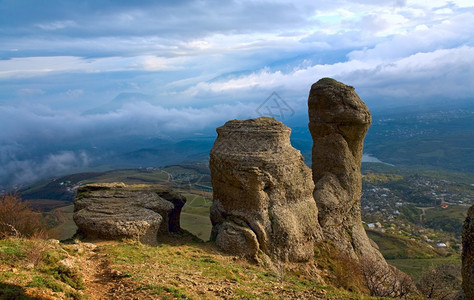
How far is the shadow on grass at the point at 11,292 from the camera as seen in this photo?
1023 cm

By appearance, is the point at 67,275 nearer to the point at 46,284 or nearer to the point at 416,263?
the point at 46,284

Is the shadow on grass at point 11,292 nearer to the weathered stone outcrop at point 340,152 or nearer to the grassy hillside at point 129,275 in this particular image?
the grassy hillside at point 129,275

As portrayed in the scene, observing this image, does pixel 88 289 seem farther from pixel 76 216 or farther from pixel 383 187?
pixel 383 187

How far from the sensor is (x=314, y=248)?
84.4 ft

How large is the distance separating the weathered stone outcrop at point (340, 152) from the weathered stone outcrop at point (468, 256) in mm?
14968

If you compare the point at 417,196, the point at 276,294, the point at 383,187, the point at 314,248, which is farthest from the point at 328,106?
the point at 383,187

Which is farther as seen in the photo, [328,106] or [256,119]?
[328,106]

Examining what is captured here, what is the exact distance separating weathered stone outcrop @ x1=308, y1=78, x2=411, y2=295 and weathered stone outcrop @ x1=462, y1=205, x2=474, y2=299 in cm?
1497

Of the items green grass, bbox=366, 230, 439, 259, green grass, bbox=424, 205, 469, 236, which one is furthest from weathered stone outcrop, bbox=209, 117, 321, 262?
green grass, bbox=424, 205, 469, 236

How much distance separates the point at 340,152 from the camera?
31.8m

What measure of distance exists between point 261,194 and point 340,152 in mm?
12473

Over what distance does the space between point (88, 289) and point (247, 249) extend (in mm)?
10943

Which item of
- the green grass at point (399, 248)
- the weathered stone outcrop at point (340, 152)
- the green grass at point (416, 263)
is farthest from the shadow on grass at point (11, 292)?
the green grass at point (399, 248)

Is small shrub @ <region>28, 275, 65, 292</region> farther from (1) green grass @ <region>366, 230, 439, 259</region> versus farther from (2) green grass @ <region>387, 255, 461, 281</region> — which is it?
(1) green grass @ <region>366, 230, 439, 259</region>
